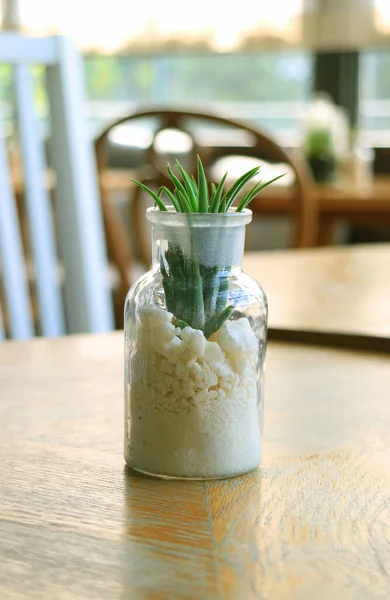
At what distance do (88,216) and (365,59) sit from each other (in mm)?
3572

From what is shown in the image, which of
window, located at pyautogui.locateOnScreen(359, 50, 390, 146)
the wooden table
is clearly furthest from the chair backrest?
window, located at pyautogui.locateOnScreen(359, 50, 390, 146)

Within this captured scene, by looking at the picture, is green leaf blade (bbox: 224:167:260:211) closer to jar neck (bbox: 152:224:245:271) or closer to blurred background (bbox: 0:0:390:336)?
jar neck (bbox: 152:224:245:271)

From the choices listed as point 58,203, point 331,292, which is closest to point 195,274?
point 331,292

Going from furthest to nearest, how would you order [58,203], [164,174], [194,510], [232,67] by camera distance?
[232,67], [164,174], [58,203], [194,510]

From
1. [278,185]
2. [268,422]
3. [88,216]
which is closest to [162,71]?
[278,185]

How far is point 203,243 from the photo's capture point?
457 millimetres

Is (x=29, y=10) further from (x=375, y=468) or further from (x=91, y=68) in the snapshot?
(x=375, y=468)

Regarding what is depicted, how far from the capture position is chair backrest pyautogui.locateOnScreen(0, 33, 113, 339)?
114 centimetres

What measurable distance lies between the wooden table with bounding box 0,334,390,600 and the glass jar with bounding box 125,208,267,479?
17mm

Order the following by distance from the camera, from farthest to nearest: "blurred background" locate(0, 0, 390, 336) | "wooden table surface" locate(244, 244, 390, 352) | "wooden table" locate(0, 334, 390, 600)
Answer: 1. "blurred background" locate(0, 0, 390, 336)
2. "wooden table surface" locate(244, 244, 390, 352)
3. "wooden table" locate(0, 334, 390, 600)

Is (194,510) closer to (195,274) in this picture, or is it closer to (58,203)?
(195,274)

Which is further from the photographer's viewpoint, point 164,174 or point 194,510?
point 164,174

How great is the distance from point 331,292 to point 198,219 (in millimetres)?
593

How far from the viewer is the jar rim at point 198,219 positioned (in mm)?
456
